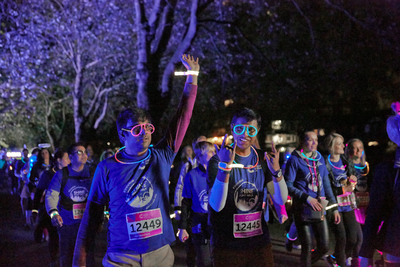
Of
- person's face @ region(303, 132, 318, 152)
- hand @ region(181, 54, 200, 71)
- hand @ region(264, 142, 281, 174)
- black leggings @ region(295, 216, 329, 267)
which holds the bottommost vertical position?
black leggings @ region(295, 216, 329, 267)

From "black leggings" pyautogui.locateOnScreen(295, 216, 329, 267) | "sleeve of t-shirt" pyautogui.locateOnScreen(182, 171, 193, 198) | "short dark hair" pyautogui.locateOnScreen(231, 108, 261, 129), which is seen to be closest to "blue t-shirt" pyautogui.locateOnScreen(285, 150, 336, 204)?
"black leggings" pyautogui.locateOnScreen(295, 216, 329, 267)

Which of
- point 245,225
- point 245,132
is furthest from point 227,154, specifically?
point 245,225

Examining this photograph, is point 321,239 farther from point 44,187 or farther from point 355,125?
point 355,125

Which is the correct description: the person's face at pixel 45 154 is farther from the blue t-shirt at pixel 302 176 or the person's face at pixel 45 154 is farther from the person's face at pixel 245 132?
the person's face at pixel 245 132

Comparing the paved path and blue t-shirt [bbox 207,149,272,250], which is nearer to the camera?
blue t-shirt [bbox 207,149,272,250]

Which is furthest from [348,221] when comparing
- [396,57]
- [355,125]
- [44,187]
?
[355,125]

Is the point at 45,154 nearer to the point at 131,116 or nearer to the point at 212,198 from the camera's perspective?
the point at 131,116

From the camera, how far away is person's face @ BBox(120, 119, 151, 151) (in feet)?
10.8

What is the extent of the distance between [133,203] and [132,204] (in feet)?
0.04

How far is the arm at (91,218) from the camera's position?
10.5 feet

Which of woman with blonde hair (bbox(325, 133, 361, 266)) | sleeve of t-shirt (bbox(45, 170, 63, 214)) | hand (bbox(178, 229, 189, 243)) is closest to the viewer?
sleeve of t-shirt (bbox(45, 170, 63, 214))

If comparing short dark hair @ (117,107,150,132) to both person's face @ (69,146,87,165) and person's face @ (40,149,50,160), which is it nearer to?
person's face @ (69,146,87,165)

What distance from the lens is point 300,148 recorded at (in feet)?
19.3

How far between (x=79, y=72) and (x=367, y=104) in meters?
15.2
